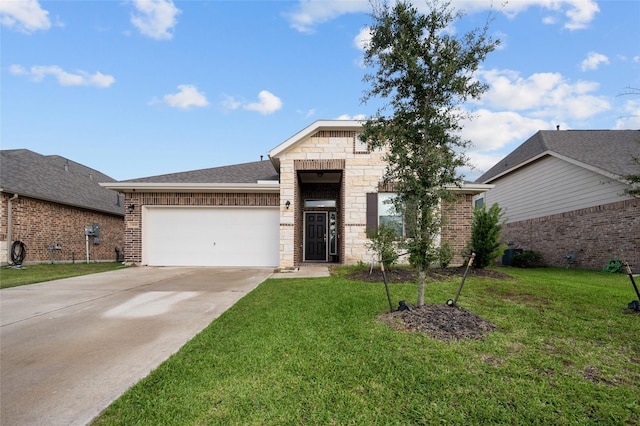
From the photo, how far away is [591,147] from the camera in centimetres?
1339

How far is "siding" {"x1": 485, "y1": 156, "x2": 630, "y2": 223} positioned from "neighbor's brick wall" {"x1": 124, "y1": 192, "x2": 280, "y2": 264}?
1120cm

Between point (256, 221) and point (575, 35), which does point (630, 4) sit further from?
point (256, 221)

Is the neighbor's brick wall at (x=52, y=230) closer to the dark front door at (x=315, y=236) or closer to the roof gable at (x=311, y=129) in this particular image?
the roof gable at (x=311, y=129)

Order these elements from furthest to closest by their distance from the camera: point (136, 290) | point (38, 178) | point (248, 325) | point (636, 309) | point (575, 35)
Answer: point (38, 178)
point (575, 35)
point (136, 290)
point (636, 309)
point (248, 325)

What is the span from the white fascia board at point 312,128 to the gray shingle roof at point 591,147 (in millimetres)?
8831

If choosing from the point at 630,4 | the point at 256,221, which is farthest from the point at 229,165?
the point at 630,4

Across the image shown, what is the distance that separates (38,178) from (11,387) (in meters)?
14.8

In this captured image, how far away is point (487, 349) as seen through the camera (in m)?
3.39

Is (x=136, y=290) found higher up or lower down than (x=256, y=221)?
lower down

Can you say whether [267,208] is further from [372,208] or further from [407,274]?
[407,274]

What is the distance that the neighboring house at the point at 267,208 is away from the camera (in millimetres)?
10469

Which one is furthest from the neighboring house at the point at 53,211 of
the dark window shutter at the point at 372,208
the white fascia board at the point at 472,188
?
the white fascia board at the point at 472,188

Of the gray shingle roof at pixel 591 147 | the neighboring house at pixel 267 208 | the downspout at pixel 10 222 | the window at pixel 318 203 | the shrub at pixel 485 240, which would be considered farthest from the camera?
the window at pixel 318 203

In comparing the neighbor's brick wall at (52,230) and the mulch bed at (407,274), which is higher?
the neighbor's brick wall at (52,230)
